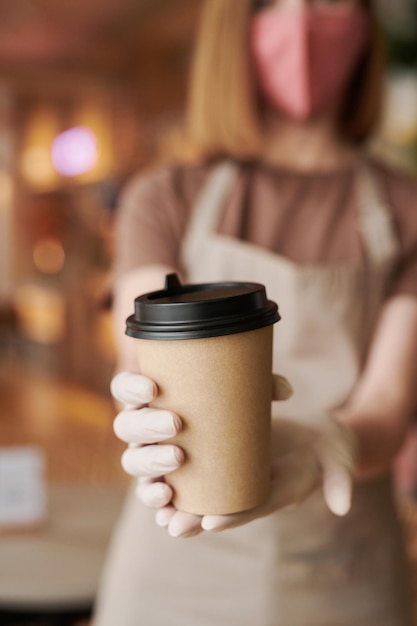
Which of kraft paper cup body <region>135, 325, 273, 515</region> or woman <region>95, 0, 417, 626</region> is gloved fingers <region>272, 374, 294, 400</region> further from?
woman <region>95, 0, 417, 626</region>

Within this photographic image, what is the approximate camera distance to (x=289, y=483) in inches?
32.0

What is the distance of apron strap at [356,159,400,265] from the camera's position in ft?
4.15

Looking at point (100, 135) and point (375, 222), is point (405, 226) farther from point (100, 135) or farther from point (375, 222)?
point (100, 135)

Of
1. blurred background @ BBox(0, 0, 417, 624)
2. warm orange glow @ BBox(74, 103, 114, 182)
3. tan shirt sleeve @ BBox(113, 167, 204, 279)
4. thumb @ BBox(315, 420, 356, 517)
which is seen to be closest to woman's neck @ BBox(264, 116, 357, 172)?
tan shirt sleeve @ BBox(113, 167, 204, 279)

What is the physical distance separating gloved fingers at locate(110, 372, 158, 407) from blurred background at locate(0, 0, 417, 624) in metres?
3.00

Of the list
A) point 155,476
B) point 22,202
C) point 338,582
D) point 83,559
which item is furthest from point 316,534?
point 22,202

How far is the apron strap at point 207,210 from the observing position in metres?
1.26

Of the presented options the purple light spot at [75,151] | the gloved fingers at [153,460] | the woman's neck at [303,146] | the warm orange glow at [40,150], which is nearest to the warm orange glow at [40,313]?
the warm orange glow at [40,150]

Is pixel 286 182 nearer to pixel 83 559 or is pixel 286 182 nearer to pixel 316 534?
pixel 316 534

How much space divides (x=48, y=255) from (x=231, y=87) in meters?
8.36

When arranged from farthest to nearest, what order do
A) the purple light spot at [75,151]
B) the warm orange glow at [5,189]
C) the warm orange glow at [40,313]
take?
1. the warm orange glow at [5,189]
2. the purple light spot at [75,151]
3. the warm orange glow at [40,313]

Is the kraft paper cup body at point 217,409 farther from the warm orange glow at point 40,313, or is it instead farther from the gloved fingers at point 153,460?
the warm orange glow at point 40,313

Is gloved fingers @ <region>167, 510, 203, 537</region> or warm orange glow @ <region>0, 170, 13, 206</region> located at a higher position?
warm orange glow @ <region>0, 170, 13, 206</region>

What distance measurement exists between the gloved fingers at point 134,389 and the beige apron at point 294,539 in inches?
20.0
